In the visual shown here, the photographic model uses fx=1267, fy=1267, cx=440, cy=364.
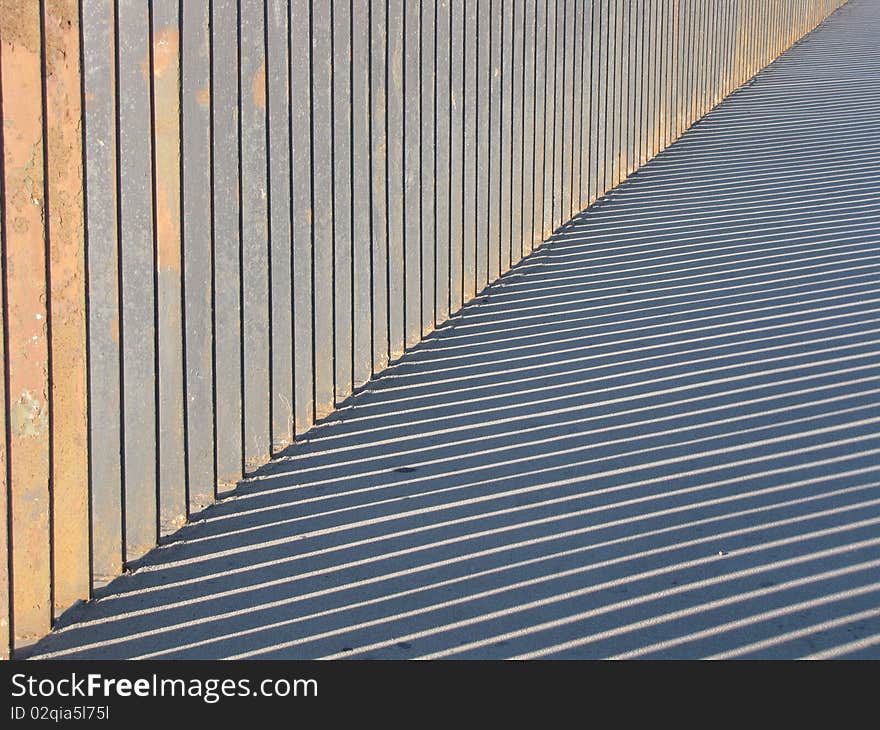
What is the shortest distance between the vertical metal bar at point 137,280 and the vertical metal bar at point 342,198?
137cm

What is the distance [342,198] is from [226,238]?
3.20ft

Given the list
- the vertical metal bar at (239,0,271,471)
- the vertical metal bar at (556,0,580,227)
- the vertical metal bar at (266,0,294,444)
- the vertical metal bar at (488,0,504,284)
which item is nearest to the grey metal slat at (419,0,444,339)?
the vertical metal bar at (488,0,504,284)

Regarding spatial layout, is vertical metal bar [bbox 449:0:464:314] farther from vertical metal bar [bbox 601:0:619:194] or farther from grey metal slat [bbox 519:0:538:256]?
vertical metal bar [bbox 601:0:619:194]

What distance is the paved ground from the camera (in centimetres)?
393

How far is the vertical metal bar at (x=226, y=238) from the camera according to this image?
15.3 feet

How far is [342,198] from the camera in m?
5.64

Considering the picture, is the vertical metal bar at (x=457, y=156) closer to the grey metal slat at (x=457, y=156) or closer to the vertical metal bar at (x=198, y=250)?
the grey metal slat at (x=457, y=156)

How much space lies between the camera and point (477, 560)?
171 inches

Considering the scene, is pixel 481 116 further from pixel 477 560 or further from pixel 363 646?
pixel 363 646

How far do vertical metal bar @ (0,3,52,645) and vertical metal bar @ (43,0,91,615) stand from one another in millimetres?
52

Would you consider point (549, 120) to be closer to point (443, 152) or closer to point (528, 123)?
point (528, 123)

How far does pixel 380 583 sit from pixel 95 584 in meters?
0.94

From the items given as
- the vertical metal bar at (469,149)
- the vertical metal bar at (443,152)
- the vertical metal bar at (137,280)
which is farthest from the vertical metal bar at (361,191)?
the vertical metal bar at (137,280)

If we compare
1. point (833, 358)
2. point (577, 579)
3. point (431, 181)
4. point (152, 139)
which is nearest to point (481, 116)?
point (431, 181)
